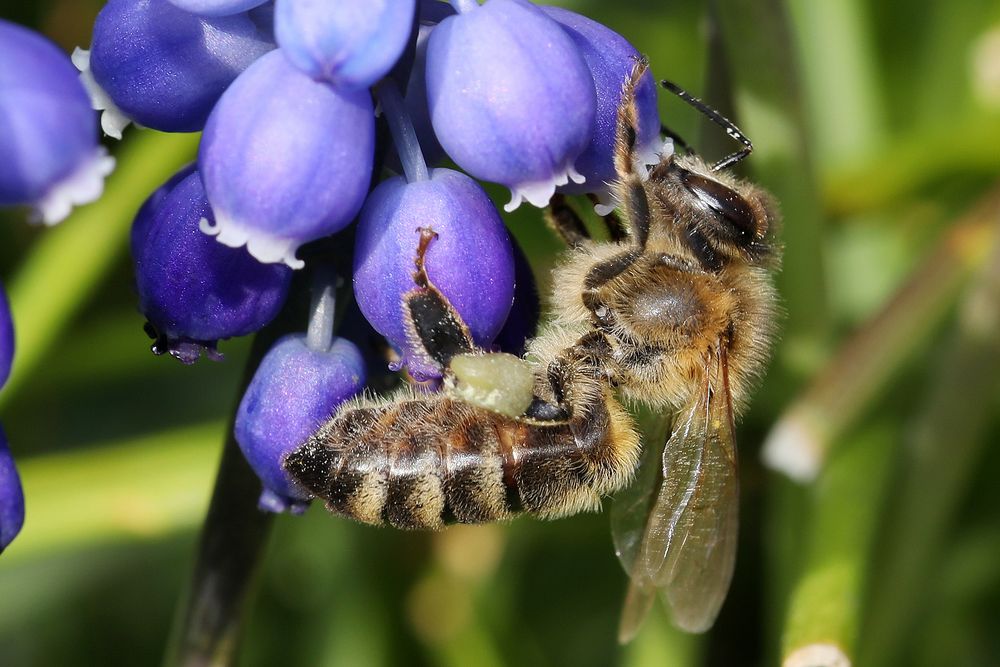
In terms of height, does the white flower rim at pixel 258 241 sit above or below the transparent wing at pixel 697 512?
above

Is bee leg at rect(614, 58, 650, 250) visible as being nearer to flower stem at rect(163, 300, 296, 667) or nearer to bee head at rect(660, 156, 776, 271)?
bee head at rect(660, 156, 776, 271)

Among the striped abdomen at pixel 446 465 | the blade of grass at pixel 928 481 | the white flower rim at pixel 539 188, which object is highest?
the white flower rim at pixel 539 188

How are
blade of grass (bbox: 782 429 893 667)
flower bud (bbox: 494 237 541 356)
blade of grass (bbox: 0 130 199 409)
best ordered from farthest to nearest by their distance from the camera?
blade of grass (bbox: 0 130 199 409) < blade of grass (bbox: 782 429 893 667) < flower bud (bbox: 494 237 541 356)

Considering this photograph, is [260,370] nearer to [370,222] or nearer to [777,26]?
[370,222]

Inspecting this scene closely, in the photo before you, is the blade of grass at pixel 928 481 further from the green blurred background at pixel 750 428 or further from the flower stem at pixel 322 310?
the flower stem at pixel 322 310

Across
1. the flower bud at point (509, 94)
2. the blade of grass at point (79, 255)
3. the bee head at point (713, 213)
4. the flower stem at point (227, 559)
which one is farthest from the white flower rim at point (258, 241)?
the blade of grass at point (79, 255)

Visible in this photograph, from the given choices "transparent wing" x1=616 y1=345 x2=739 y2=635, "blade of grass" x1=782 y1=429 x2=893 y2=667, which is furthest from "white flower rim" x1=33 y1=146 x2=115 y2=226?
"blade of grass" x1=782 y1=429 x2=893 y2=667

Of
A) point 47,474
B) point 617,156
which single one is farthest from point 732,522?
point 47,474
